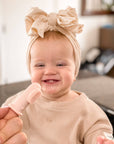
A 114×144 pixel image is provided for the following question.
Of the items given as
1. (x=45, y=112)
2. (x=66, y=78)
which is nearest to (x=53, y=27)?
(x=66, y=78)

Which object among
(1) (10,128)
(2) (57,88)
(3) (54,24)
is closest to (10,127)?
(1) (10,128)

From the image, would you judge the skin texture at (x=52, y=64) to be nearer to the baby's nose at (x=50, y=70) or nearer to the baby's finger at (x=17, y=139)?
the baby's nose at (x=50, y=70)

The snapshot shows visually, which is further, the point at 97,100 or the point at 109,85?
the point at 109,85

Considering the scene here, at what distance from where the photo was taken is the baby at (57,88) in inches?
31.0

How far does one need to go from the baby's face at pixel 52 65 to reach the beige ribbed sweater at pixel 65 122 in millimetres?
65

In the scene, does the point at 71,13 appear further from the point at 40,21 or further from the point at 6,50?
the point at 6,50

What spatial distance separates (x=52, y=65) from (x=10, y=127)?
28 centimetres

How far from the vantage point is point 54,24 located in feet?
2.73

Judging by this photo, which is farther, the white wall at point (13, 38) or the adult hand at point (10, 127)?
the white wall at point (13, 38)

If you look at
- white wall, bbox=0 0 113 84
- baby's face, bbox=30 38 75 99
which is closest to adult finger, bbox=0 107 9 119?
baby's face, bbox=30 38 75 99

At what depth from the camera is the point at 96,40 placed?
13.8 feet

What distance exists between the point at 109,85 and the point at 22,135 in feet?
2.86

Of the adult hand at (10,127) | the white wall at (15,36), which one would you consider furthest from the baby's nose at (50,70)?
the white wall at (15,36)

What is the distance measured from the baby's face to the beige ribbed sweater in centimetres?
7
